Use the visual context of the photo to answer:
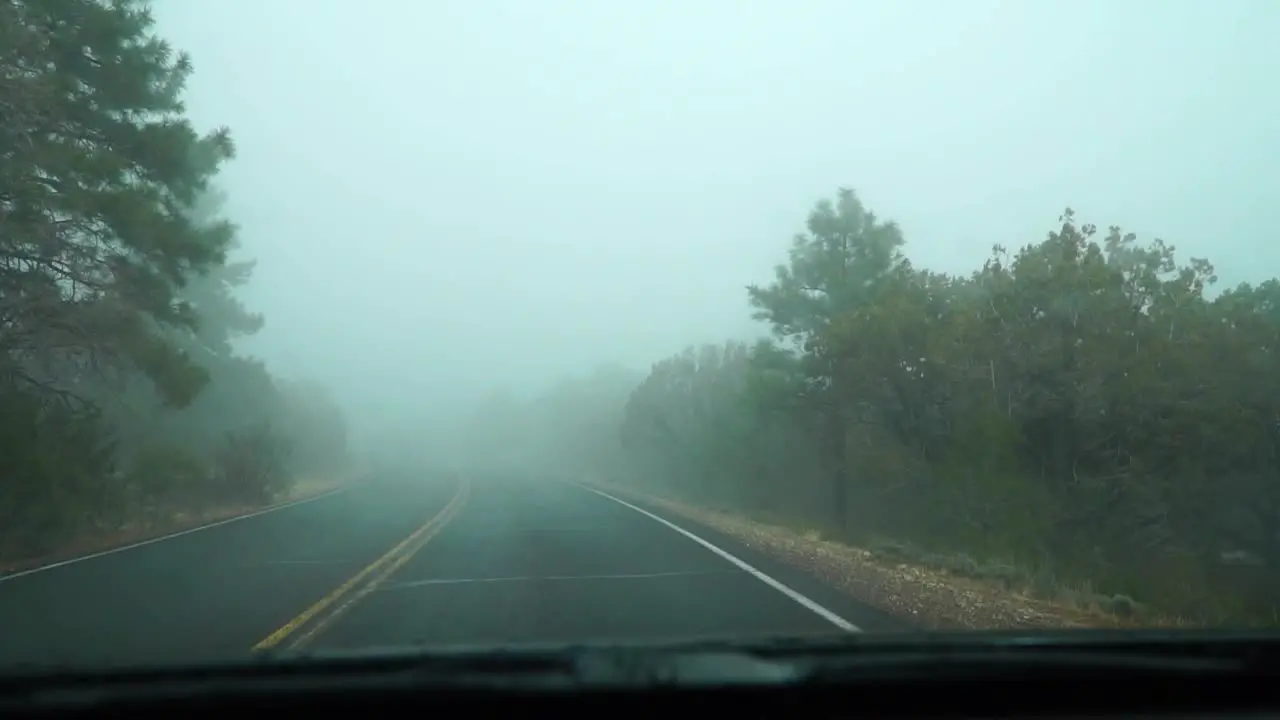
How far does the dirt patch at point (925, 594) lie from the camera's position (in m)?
10.8

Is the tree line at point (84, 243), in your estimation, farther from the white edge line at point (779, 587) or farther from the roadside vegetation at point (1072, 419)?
the roadside vegetation at point (1072, 419)

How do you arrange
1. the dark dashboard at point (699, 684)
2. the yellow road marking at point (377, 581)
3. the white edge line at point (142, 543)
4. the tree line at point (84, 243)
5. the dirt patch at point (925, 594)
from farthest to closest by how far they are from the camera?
the tree line at point (84, 243) < the white edge line at point (142, 543) < the yellow road marking at point (377, 581) < the dirt patch at point (925, 594) < the dark dashboard at point (699, 684)

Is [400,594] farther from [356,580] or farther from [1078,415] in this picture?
[1078,415]

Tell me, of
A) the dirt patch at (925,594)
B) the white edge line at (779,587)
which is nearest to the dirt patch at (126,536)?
the white edge line at (779,587)

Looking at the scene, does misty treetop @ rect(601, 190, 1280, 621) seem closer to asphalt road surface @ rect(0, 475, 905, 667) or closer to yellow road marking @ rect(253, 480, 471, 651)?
asphalt road surface @ rect(0, 475, 905, 667)

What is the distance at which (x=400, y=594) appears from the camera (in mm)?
13766

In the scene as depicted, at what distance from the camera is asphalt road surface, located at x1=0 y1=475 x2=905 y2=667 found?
10.5 m

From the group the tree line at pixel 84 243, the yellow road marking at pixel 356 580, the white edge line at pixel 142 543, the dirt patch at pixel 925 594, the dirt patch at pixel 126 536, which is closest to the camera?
the yellow road marking at pixel 356 580

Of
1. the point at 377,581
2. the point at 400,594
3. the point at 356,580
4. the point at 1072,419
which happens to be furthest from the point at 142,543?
the point at 1072,419

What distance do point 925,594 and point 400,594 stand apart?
5.91 meters

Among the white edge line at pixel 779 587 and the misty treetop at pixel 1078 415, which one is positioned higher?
the misty treetop at pixel 1078 415

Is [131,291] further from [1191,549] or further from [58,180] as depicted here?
[1191,549]

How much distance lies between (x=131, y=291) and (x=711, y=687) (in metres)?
22.5

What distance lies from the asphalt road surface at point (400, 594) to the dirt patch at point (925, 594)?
0.50 m
